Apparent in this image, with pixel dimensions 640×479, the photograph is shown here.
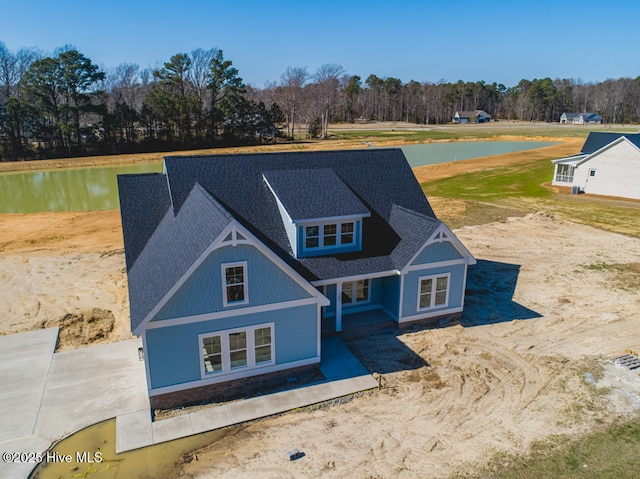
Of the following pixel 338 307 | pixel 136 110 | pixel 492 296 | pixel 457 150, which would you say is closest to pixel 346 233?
pixel 338 307

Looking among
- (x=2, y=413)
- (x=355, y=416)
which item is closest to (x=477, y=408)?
(x=355, y=416)

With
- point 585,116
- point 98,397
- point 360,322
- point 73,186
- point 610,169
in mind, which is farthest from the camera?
point 585,116

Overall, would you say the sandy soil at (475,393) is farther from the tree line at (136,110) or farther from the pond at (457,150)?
the tree line at (136,110)

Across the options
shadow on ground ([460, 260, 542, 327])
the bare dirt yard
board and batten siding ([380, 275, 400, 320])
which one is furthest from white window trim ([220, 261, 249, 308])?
shadow on ground ([460, 260, 542, 327])

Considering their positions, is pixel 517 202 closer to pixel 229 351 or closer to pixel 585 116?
pixel 229 351

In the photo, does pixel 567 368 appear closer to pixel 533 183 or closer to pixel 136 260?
pixel 136 260
